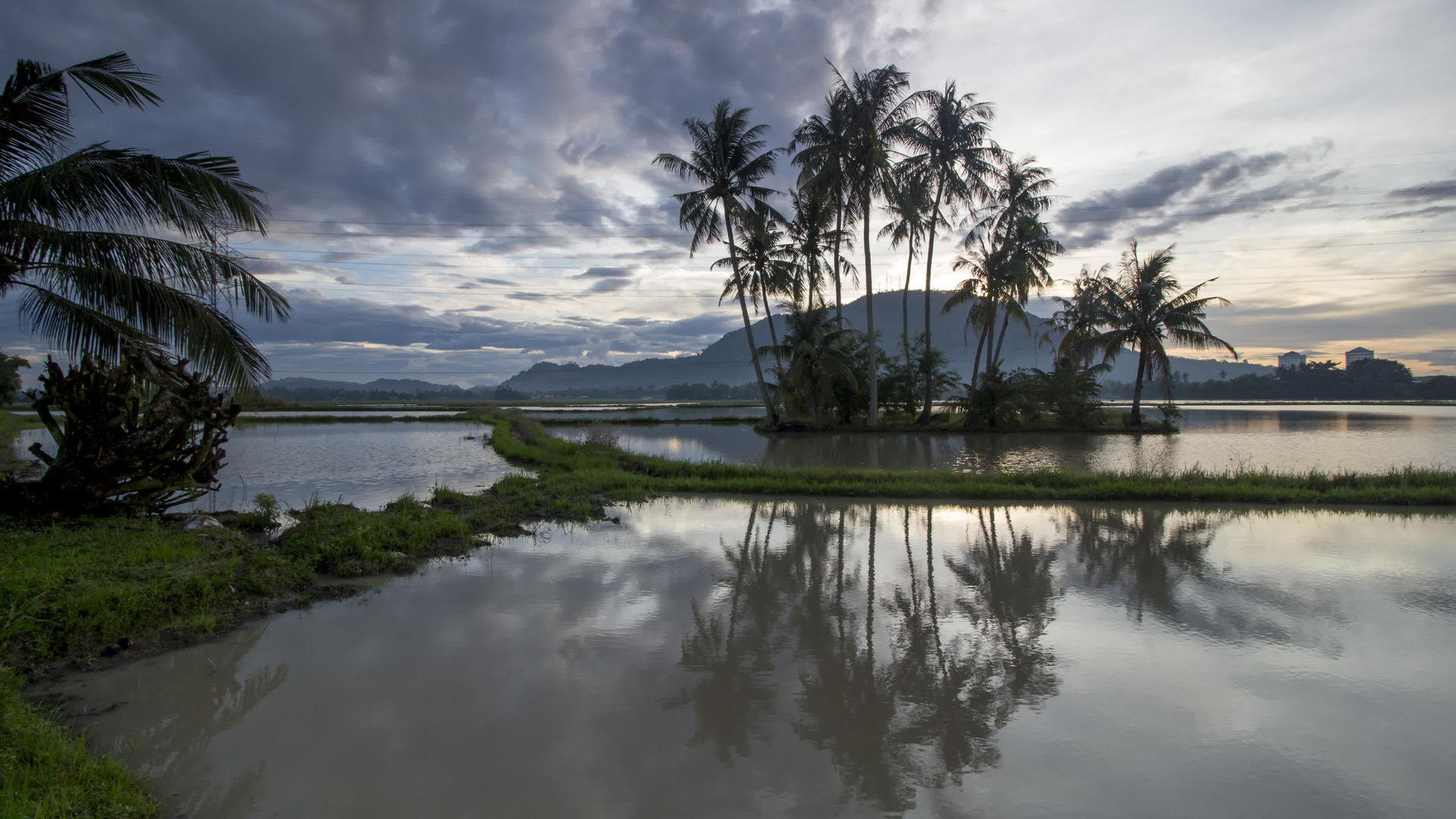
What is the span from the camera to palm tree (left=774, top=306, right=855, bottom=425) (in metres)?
25.5

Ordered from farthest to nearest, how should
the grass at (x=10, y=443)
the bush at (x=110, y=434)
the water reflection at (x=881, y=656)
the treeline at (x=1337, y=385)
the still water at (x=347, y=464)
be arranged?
the treeline at (x=1337, y=385), the grass at (x=10, y=443), the still water at (x=347, y=464), the bush at (x=110, y=434), the water reflection at (x=881, y=656)

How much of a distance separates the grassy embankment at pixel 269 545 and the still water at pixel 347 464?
211 centimetres

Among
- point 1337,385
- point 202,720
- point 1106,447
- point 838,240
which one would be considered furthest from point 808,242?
point 1337,385

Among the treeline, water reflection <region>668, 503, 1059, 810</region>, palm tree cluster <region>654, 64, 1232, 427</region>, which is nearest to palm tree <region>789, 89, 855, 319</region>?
palm tree cluster <region>654, 64, 1232, 427</region>

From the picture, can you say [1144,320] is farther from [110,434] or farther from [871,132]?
[110,434]

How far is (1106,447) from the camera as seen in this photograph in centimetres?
1972

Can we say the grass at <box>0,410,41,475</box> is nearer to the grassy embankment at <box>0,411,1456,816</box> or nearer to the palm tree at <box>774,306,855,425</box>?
the grassy embankment at <box>0,411,1456,816</box>

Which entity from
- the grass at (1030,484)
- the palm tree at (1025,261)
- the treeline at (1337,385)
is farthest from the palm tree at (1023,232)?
the treeline at (1337,385)

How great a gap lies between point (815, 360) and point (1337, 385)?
66.4m

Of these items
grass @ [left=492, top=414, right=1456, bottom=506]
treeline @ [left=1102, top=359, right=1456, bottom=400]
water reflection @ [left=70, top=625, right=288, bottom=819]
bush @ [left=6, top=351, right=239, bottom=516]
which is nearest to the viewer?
water reflection @ [left=70, top=625, right=288, bottom=819]

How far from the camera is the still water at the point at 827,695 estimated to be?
301 cm

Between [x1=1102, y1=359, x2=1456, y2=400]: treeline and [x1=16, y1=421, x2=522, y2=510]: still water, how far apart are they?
6752cm

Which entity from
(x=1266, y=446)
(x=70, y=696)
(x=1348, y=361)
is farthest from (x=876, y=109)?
(x=1348, y=361)

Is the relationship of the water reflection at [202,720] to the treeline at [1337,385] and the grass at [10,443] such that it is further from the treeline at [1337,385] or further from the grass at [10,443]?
the treeline at [1337,385]
